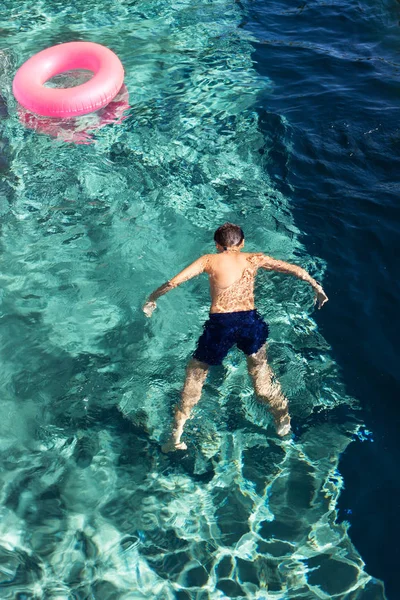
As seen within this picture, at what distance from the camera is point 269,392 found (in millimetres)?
4555

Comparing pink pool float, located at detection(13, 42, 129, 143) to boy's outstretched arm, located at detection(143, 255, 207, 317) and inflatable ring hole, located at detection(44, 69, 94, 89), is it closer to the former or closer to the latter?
inflatable ring hole, located at detection(44, 69, 94, 89)

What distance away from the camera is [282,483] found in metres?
4.37

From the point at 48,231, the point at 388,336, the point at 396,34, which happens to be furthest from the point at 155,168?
the point at 396,34

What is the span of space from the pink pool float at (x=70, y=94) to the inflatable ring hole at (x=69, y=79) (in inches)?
22.8

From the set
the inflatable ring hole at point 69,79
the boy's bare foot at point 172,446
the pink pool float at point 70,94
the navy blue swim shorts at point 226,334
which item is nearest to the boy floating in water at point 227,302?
the navy blue swim shorts at point 226,334

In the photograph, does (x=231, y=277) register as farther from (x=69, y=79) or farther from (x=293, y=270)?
(x=69, y=79)

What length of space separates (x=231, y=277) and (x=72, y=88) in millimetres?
5158

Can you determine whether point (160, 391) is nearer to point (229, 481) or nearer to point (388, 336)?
point (229, 481)

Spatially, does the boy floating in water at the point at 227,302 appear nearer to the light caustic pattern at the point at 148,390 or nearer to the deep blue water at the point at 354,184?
the light caustic pattern at the point at 148,390

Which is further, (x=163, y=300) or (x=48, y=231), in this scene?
(x=48, y=231)

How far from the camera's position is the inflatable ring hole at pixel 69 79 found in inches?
368

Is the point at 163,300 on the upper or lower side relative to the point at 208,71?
lower

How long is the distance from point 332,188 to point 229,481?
404cm

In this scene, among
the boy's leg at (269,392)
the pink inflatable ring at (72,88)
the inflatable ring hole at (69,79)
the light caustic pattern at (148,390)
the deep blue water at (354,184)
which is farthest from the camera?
the inflatable ring hole at (69,79)
